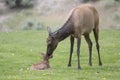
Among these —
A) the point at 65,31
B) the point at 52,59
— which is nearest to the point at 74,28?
the point at 65,31

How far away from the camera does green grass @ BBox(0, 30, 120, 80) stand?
13031 mm

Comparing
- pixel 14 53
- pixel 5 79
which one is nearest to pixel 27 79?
pixel 5 79

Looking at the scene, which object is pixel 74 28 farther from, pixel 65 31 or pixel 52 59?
pixel 52 59

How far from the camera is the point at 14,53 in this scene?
20047mm

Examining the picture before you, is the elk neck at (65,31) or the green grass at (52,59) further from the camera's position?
the elk neck at (65,31)

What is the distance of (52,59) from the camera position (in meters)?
18.3

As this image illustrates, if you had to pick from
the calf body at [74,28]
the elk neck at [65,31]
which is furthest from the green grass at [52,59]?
the elk neck at [65,31]

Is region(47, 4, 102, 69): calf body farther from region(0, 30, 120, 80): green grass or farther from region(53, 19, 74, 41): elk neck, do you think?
region(0, 30, 120, 80): green grass

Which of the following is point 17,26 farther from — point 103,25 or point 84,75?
point 84,75

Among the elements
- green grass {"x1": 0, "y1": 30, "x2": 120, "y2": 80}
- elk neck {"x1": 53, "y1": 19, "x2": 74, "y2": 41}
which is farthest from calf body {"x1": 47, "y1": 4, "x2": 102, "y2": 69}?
green grass {"x1": 0, "y1": 30, "x2": 120, "y2": 80}

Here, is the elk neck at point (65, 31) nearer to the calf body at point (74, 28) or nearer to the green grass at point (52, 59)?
the calf body at point (74, 28)

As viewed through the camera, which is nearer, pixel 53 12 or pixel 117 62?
pixel 117 62

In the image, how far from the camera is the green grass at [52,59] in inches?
513

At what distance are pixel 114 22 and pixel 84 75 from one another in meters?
23.8
